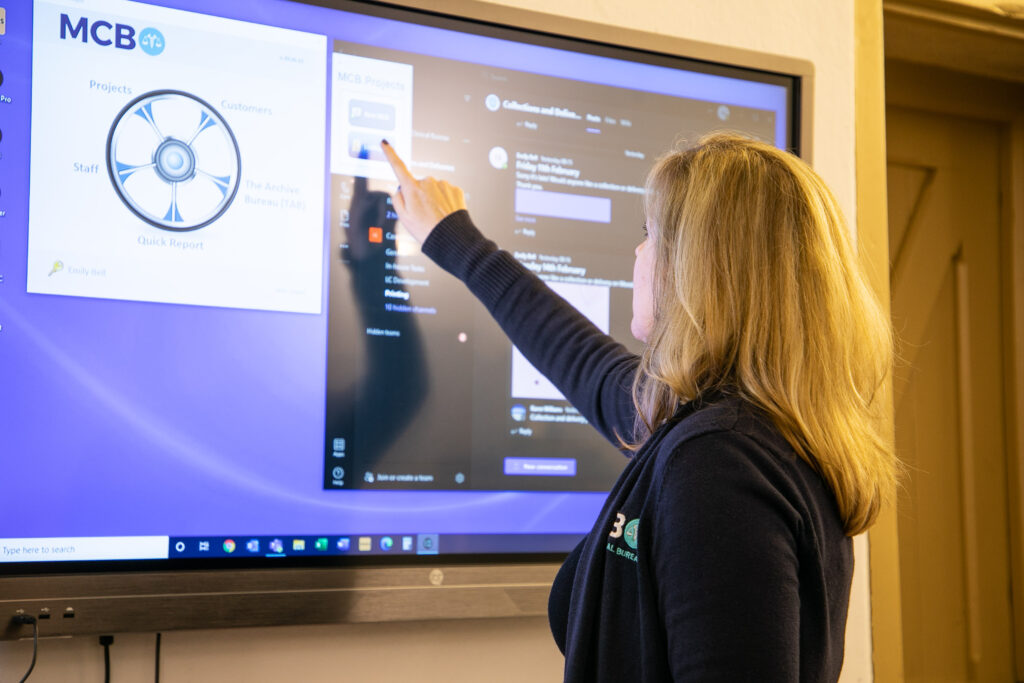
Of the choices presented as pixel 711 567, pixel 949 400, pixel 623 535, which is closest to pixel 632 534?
pixel 623 535

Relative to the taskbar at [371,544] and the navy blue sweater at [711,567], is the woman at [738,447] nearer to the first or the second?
the navy blue sweater at [711,567]

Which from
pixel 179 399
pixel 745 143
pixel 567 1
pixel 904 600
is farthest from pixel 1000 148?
pixel 179 399

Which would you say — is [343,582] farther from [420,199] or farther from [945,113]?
[945,113]

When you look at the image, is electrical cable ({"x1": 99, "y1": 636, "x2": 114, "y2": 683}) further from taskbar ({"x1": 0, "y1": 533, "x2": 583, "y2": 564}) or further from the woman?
the woman

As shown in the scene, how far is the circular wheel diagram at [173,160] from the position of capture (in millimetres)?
1378

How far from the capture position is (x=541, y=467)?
1.64 m

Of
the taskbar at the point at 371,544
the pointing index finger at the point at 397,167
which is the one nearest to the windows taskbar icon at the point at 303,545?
the taskbar at the point at 371,544

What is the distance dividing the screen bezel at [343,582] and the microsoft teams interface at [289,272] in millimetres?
21

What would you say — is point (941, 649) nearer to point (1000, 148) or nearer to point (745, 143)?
point (1000, 148)

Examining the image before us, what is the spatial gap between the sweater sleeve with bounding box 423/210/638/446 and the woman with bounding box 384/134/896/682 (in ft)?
0.98

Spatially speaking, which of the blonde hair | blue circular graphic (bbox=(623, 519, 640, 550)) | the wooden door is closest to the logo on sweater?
blue circular graphic (bbox=(623, 519, 640, 550))

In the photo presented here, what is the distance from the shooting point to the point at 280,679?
4.73 feet

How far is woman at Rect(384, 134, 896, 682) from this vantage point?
2.74 feet

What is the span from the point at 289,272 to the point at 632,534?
79 cm
